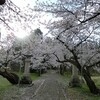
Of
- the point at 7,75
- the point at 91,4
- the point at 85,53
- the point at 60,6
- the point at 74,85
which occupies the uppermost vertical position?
the point at 60,6

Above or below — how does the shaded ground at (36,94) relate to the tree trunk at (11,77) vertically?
below

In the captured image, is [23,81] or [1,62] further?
[1,62]

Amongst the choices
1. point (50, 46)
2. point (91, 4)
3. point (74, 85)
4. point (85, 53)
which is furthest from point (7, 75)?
point (91, 4)

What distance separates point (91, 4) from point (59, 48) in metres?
11.1

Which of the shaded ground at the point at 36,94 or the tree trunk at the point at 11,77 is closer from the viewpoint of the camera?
the shaded ground at the point at 36,94

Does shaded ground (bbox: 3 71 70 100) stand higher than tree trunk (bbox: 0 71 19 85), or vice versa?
tree trunk (bbox: 0 71 19 85)

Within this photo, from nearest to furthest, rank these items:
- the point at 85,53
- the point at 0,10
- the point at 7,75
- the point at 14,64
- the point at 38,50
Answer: the point at 0,10 < the point at 85,53 < the point at 7,75 < the point at 38,50 < the point at 14,64

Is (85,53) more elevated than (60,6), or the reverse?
(60,6)

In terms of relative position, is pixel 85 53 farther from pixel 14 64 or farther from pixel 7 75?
pixel 14 64

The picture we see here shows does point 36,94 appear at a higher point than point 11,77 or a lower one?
lower

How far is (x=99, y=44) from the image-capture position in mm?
13922

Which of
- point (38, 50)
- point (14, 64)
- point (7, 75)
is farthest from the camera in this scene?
point (14, 64)

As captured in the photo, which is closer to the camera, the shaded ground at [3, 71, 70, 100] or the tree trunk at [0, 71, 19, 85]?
the shaded ground at [3, 71, 70, 100]

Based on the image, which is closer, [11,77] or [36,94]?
[36,94]
